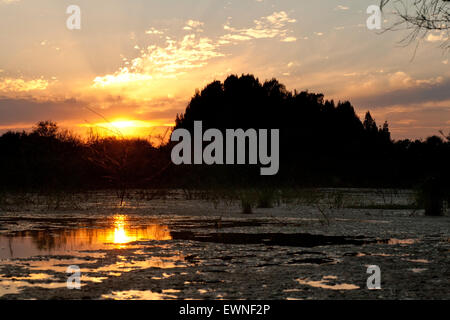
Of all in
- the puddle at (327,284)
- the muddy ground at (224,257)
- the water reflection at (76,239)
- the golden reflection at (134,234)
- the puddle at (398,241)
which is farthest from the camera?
the golden reflection at (134,234)

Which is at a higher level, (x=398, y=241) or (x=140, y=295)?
(x=398, y=241)

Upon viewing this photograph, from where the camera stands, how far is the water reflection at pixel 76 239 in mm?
8266

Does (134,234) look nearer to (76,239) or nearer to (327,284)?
(76,239)

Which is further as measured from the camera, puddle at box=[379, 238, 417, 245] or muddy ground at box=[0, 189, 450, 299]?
puddle at box=[379, 238, 417, 245]

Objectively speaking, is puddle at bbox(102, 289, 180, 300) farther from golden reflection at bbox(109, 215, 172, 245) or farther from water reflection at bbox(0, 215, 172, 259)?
golden reflection at bbox(109, 215, 172, 245)

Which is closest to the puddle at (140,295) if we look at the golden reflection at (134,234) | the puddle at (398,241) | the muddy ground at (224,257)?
the muddy ground at (224,257)

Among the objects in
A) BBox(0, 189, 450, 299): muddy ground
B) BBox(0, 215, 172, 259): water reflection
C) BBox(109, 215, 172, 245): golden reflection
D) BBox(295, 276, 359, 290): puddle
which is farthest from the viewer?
BBox(109, 215, 172, 245): golden reflection

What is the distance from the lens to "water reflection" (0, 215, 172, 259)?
8266mm

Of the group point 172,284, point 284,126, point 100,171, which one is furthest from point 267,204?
point 284,126

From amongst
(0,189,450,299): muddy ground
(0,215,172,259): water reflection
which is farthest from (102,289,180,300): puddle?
(0,215,172,259): water reflection

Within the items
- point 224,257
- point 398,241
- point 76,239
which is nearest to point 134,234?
point 76,239

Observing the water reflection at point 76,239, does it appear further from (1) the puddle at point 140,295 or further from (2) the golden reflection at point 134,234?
(1) the puddle at point 140,295

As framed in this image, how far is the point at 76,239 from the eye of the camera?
31.4 ft
